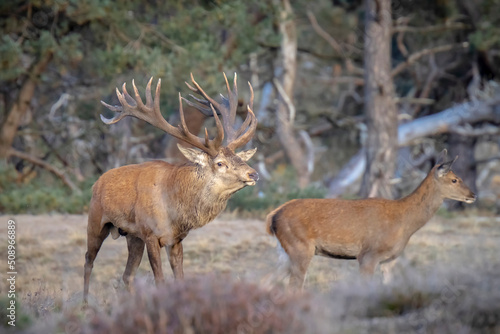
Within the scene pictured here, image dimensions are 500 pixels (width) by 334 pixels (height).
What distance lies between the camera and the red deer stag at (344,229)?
8284 millimetres

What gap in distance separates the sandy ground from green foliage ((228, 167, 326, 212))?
5.10 feet

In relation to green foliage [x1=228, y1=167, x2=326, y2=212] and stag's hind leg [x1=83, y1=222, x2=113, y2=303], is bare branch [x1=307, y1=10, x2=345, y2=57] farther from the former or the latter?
stag's hind leg [x1=83, y1=222, x2=113, y2=303]

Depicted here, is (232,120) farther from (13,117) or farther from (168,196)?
(13,117)

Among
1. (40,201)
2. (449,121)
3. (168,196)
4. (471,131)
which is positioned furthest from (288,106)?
(168,196)

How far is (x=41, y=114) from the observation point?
70.4 ft

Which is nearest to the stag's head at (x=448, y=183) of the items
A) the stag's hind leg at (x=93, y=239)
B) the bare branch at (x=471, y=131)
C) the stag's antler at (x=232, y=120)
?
the stag's antler at (x=232, y=120)

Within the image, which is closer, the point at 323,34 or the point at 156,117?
the point at 156,117

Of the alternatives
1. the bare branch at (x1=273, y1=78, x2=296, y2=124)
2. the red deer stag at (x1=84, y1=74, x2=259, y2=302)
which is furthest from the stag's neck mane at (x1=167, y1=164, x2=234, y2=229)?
the bare branch at (x1=273, y1=78, x2=296, y2=124)

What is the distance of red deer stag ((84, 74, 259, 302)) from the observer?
785 centimetres

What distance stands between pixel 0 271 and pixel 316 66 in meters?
21.7

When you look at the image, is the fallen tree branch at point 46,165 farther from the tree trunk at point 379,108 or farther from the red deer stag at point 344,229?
the red deer stag at point 344,229

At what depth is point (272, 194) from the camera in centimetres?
1733

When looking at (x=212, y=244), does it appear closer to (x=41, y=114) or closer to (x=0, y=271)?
(x=0, y=271)

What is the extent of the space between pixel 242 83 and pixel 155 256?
2036 centimetres
